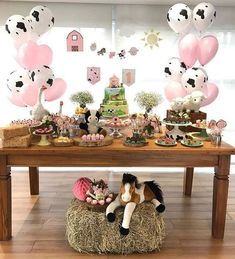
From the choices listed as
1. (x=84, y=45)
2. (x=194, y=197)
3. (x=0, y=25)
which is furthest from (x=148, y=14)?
(x=194, y=197)

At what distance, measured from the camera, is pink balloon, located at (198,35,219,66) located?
367 cm

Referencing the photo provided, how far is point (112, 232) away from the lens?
2340 mm

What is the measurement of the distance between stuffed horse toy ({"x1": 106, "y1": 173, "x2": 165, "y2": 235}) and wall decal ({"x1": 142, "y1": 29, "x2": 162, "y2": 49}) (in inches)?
93.6

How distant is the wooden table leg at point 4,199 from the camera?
2424mm

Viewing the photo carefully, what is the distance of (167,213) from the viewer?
304 centimetres

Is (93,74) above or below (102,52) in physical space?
below

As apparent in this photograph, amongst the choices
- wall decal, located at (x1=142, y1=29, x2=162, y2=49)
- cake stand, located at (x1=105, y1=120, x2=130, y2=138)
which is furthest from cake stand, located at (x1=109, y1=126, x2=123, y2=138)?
wall decal, located at (x1=142, y1=29, x2=162, y2=49)

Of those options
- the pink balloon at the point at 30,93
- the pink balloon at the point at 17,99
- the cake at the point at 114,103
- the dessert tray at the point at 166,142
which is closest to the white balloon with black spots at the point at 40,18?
the pink balloon at the point at 30,93

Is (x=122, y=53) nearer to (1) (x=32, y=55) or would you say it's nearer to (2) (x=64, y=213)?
(1) (x=32, y=55)

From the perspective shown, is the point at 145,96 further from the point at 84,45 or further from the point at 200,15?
the point at 84,45

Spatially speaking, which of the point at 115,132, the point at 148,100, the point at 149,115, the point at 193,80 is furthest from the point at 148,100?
the point at 115,132

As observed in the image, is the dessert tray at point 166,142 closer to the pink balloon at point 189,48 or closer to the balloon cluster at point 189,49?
the balloon cluster at point 189,49

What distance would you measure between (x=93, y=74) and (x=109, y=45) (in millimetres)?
410

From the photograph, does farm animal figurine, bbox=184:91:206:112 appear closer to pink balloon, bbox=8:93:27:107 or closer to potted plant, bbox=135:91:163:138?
potted plant, bbox=135:91:163:138
